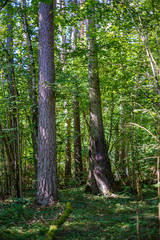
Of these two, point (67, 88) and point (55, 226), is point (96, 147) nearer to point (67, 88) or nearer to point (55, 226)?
point (67, 88)

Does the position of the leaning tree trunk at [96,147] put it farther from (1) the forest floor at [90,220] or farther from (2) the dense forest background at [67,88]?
(1) the forest floor at [90,220]

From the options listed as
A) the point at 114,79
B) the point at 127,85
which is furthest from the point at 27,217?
the point at 114,79

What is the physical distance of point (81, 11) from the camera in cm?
644

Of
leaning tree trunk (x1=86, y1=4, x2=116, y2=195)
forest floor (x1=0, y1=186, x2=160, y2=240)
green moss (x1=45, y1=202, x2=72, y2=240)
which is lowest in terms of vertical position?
forest floor (x1=0, y1=186, x2=160, y2=240)

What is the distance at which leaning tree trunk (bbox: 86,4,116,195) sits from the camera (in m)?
6.85

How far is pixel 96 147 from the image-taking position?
23.3 feet

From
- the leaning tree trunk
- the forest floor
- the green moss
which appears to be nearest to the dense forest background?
the leaning tree trunk

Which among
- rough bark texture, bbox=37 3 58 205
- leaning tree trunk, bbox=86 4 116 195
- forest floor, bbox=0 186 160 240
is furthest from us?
leaning tree trunk, bbox=86 4 116 195

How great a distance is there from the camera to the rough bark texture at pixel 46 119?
5.83 meters

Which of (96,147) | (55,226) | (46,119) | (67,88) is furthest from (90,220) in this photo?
(67,88)

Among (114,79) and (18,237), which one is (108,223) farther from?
(114,79)

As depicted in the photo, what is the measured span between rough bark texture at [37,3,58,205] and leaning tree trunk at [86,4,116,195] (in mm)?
1345

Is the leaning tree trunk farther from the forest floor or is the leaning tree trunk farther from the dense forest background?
the forest floor

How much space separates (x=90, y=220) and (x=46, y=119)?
109 inches
